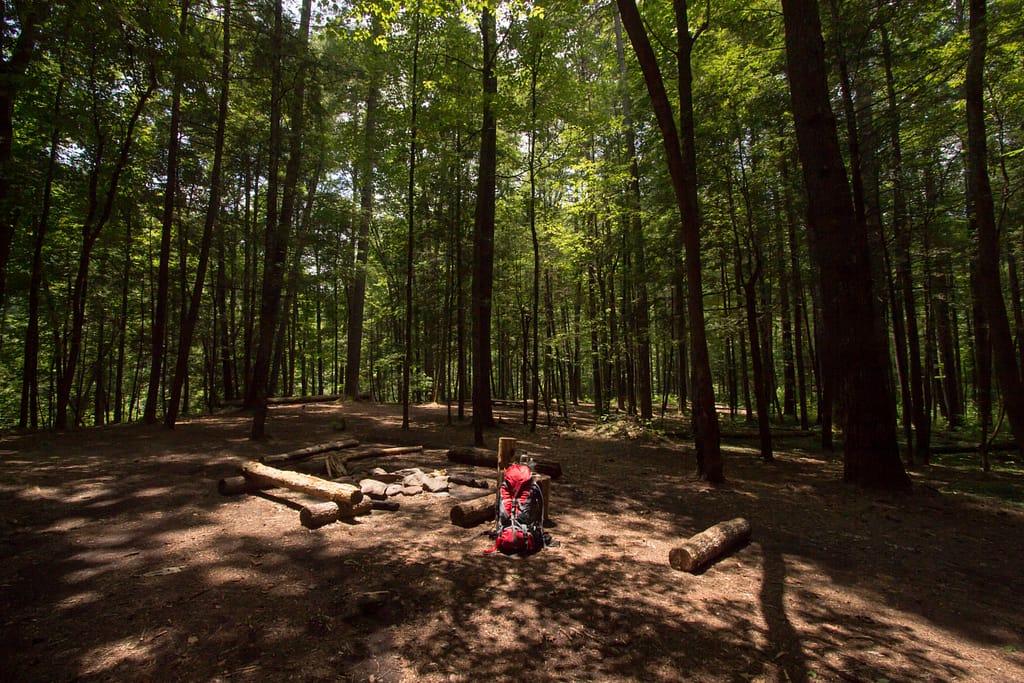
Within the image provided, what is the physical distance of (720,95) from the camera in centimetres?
1062

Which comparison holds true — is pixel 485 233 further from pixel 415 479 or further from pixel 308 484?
pixel 308 484

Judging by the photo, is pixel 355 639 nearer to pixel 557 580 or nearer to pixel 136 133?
pixel 557 580

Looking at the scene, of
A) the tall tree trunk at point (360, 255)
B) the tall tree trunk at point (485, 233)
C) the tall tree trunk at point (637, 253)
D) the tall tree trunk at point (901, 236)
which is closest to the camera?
the tall tree trunk at point (901, 236)

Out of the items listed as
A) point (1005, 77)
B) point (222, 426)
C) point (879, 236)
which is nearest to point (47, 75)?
point (222, 426)

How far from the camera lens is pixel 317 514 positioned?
5359 mm

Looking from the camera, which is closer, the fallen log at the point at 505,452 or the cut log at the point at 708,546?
the cut log at the point at 708,546

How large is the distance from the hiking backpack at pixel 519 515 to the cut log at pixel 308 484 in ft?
6.81

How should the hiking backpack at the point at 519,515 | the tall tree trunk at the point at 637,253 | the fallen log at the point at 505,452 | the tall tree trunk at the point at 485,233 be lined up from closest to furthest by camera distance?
the hiking backpack at the point at 519,515 < the fallen log at the point at 505,452 < the tall tree trunk at the point at 485,233 < the tall tree trunk at the point at 637,253

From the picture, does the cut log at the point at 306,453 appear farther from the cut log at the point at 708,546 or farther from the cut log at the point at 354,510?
the cut log at the point at 708,546

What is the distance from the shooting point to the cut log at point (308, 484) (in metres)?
5.70

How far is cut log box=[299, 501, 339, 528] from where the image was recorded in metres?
5.36

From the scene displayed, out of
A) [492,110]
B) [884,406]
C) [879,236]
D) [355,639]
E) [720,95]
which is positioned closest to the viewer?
[355,639]

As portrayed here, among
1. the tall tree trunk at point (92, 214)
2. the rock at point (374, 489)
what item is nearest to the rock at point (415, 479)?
the rock at point (374, 489)

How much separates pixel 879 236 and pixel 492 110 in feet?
31.7
